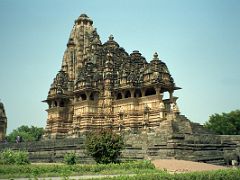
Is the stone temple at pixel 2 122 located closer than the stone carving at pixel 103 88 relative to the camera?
No

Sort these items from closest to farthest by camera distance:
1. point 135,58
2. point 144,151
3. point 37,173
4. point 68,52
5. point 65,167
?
point 37,173
point 65,167
point 144,151
point 135,58
point 68,52

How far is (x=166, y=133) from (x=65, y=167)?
13065mm

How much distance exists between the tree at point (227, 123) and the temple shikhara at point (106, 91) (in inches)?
818

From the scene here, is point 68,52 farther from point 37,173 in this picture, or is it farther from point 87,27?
point 37,173

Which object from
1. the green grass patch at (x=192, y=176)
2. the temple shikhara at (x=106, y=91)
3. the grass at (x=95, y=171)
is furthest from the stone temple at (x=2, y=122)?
the green grass patch at (x=192, y=176)

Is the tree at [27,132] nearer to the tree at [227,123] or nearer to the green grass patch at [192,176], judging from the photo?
the tree at [227,123]

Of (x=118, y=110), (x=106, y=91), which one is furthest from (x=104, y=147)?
(x=106, y=91)

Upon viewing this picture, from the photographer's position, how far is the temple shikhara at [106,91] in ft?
123

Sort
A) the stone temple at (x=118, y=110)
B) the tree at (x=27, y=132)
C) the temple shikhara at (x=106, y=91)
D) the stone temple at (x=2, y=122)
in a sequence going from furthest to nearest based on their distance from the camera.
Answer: the tree at (x=27, y=132), the stone temple at (x=2, y=122), the temple shikhara at (x=106, y=91), the stone temple at (x=118, y=110)

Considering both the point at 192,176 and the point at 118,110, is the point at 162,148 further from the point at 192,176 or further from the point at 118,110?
the point at 192,176

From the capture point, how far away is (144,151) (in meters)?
27.7

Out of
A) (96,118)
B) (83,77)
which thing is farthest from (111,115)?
(83,77)

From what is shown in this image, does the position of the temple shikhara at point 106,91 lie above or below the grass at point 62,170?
above

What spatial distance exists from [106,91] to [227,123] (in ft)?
84.0
